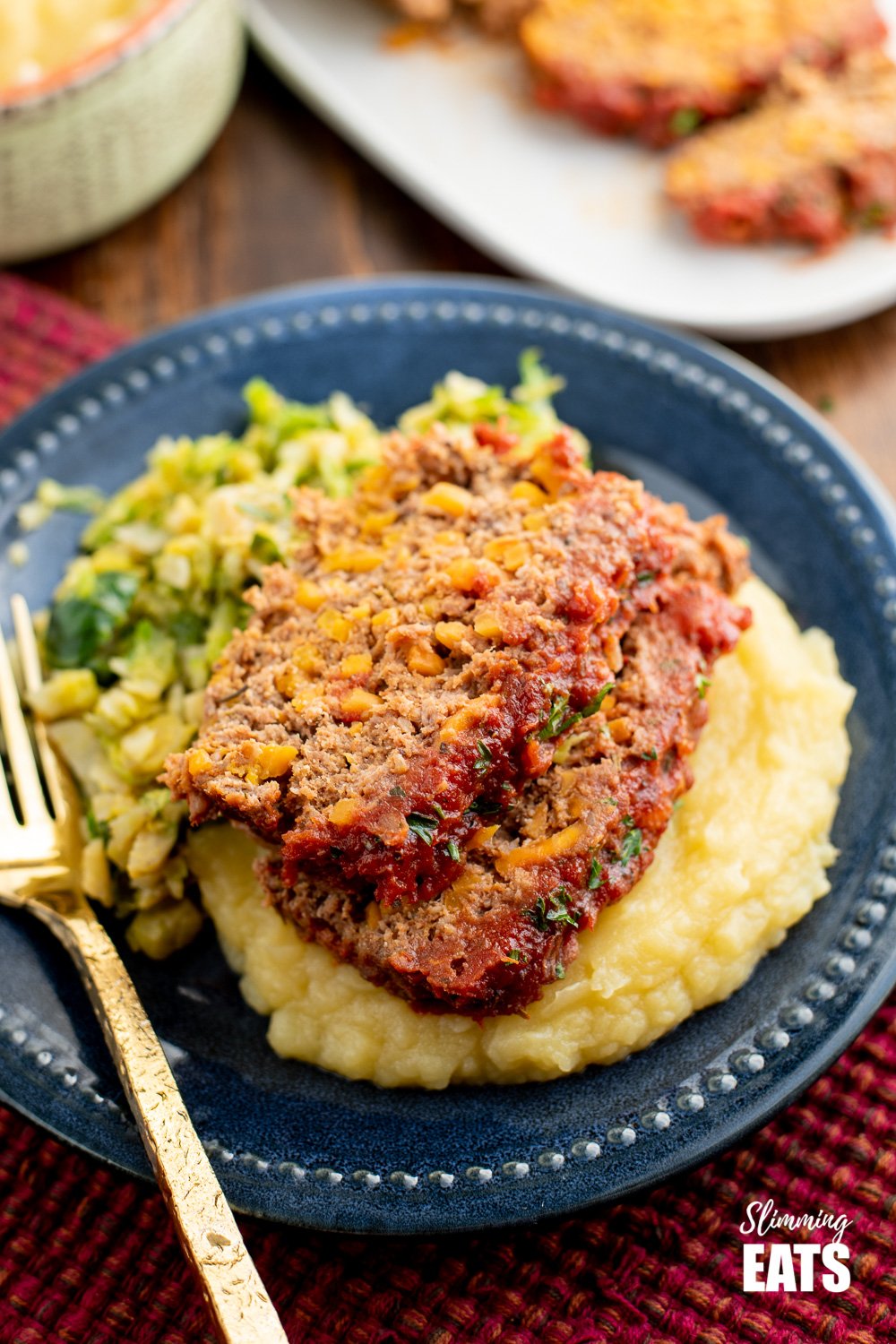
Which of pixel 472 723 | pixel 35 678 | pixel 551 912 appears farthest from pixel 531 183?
pixel 551 912

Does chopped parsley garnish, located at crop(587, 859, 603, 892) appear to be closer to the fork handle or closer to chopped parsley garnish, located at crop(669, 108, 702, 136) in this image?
the fork handle

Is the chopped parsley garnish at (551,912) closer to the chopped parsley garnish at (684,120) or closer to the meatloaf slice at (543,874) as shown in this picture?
the meatloaf slice at (543,874)

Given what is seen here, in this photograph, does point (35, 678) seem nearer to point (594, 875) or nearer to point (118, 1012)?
point (118, 1012)

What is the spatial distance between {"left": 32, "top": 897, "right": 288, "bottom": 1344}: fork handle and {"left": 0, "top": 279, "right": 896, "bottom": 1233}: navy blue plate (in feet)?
0.55

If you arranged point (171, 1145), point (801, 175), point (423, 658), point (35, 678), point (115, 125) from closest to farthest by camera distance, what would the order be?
point (171, 1145)
point (423, 658)
point (35, 678)
point (115, 125)
point (801, 175)

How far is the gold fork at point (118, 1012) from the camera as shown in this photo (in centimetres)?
308

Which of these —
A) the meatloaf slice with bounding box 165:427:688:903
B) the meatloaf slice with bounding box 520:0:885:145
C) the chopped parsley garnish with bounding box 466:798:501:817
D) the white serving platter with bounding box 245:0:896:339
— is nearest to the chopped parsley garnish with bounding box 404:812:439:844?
the meatloaf slice with bounding box 165:427:688:903

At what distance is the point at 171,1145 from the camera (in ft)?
11.2

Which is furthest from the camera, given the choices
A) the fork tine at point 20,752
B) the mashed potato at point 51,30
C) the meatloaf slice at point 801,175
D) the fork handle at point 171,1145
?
the meatloaf slice at point 801,175

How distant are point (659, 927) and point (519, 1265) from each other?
103 cm

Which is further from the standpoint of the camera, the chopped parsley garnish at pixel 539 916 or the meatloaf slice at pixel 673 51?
the meatloaf slice at pixel 673 51

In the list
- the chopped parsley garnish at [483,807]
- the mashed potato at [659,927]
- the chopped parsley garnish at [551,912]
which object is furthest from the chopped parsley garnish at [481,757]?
the mashed potato at [659,927]

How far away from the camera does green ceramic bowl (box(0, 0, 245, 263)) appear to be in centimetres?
561

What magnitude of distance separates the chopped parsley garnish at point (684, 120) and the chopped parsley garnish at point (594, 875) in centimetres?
462
